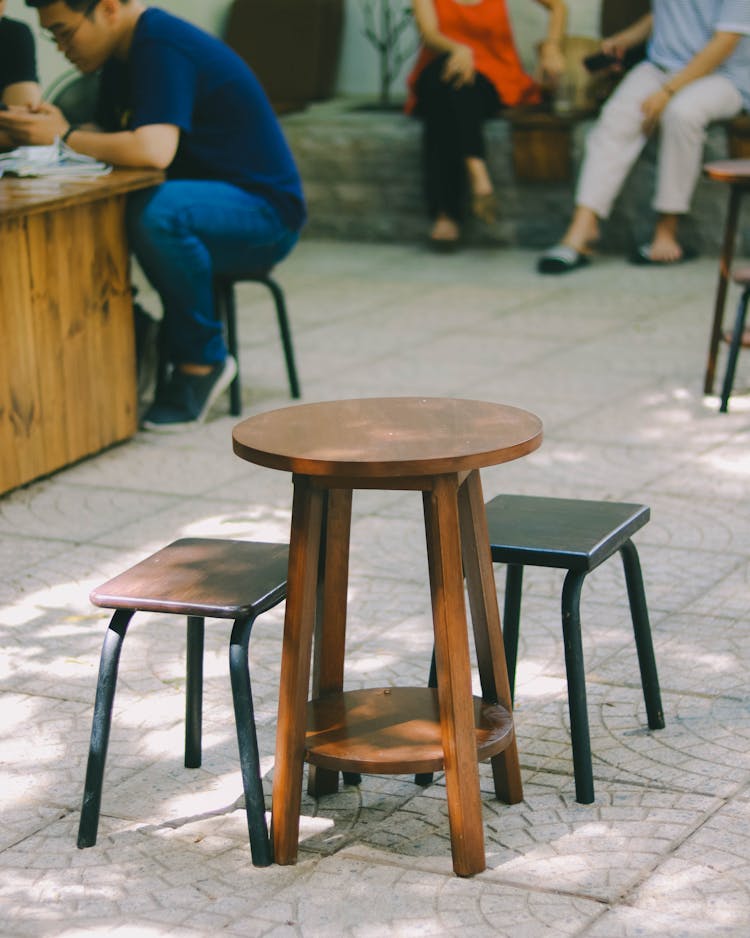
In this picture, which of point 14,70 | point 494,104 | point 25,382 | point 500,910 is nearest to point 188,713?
point 500,910

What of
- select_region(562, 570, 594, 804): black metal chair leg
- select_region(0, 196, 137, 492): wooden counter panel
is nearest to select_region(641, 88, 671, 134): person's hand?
select_region(0, 196, 137, 492): wooden counter panel

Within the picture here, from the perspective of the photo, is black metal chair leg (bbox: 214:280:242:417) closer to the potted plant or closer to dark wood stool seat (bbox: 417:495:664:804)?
dark wood stool seat (bbox: 417:495:664:804)

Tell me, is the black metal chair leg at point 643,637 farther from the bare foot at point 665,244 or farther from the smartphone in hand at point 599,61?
the smartphone in hand at point 599,61

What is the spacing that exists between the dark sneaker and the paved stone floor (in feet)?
0.31

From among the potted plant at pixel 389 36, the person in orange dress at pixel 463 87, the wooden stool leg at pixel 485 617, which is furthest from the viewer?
the potted plant at pixel 389 36

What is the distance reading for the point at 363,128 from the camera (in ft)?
32.7

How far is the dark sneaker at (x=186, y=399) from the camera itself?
5891 millimetres

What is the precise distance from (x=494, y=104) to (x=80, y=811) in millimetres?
7232

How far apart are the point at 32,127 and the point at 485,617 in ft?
11.2

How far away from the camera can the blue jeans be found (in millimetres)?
5598

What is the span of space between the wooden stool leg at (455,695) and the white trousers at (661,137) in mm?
6298

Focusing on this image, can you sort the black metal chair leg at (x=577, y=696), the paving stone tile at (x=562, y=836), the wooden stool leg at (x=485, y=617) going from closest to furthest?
the paving stone tile at (x=562, y=836), the wooden stool leg at (x=485, y=617), the black metal chair leg at (x=577, y=696)

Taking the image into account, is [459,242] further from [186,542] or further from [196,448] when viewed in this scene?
[186,542]

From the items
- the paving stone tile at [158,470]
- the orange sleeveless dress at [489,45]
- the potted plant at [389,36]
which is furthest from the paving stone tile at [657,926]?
the potted plant at [389,36]
